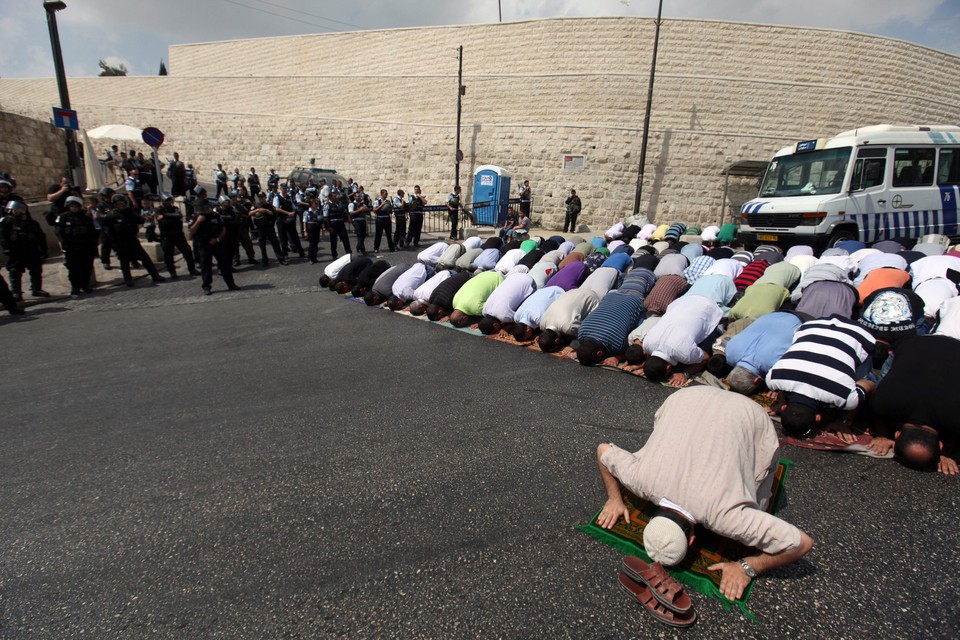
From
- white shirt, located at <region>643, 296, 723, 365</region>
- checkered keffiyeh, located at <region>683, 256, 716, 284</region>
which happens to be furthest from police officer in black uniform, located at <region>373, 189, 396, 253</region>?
white shirt, located at <region>643, 296, 723, 365</region>

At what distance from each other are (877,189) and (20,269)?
16.3 meters

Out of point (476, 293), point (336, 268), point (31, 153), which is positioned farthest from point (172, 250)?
point (476, 293)

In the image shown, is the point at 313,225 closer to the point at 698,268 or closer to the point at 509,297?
the point at 509,297

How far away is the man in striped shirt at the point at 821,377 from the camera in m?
3.58

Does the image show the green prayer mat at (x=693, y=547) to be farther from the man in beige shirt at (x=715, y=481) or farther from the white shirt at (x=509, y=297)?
the white shirt at (x=509, y=297)

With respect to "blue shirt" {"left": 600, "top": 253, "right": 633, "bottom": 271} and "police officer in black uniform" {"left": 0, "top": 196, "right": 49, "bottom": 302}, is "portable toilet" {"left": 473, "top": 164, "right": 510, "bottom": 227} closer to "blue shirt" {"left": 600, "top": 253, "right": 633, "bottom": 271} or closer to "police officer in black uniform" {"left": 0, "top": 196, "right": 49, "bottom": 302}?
"blue shirt" {"left": 600, "top": 253, "right": 633, "bottom": 271}

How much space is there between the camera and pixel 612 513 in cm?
278

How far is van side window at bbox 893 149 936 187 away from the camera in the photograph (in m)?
9.75

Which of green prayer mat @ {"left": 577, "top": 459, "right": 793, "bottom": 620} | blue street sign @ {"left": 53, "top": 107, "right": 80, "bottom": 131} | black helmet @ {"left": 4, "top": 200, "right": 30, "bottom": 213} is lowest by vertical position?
green prayer mat @ {"left": 577, "top": 459, "right": 793, "bottom": 620}

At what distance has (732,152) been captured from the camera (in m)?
19.7

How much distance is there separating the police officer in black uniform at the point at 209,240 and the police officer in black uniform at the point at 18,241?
2713mm

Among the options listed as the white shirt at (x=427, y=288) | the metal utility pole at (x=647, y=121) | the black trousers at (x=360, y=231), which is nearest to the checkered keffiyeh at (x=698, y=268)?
the white shirt at (x=427, y=288)

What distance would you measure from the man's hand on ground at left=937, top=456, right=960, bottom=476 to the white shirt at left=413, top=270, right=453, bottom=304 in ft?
19.4

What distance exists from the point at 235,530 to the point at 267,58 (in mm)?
33547
